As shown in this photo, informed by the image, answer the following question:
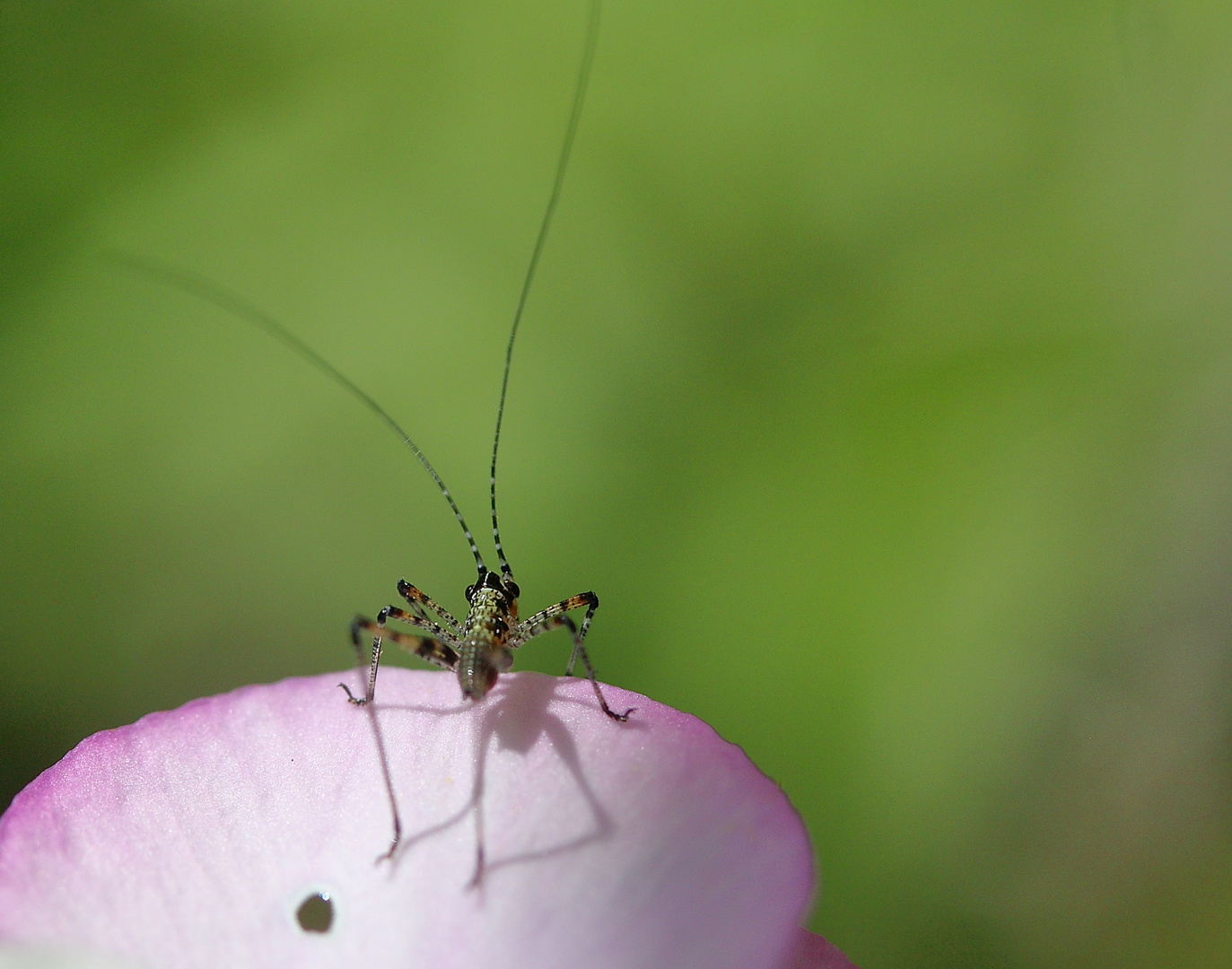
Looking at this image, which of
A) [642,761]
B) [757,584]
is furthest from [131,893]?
[757,584]

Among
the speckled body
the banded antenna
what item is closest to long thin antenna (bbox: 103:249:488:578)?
the banded antenna

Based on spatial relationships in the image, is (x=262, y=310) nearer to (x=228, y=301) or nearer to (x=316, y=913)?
(x=228, y=301)

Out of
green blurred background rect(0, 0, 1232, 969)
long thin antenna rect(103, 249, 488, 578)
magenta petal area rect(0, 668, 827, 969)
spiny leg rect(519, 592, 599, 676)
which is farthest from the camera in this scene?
long thin antenna rect(103, 249, 488, 578)

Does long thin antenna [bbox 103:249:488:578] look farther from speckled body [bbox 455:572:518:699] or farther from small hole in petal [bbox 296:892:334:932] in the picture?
small hole in petal [bbox 296:892:334:932]

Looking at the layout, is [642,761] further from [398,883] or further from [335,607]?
[335,607]

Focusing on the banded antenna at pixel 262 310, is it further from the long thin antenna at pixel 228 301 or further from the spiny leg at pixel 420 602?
the spiny leg at pixel 420 602

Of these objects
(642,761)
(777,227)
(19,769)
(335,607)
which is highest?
(777,227)
